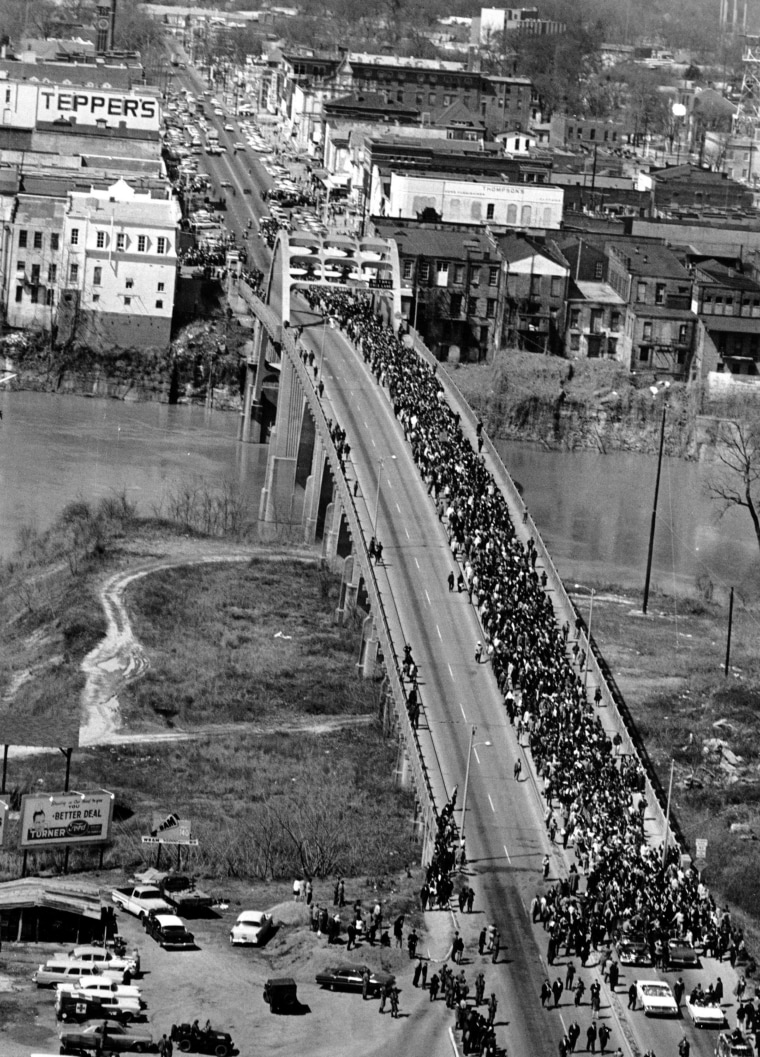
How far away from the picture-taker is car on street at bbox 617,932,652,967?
4531cm

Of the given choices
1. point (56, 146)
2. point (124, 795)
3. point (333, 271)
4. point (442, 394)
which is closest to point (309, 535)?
point (442, 394)

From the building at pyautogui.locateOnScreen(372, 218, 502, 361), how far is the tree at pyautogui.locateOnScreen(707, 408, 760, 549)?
11550 mm

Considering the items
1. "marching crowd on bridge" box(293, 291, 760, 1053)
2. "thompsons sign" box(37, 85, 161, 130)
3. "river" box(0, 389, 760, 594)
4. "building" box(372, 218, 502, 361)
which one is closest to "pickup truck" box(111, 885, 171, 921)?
"marching crowd on bridge" box(293, 291, 760, 1053)

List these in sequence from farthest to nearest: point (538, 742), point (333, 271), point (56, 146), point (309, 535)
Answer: point (56, 146) < point (333, 271) < point (309, 535) < point (538, 742)

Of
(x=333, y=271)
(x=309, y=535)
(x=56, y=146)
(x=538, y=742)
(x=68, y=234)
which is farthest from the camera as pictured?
(x=56, y=146)

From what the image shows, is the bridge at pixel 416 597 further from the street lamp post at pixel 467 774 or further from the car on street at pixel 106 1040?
the car on street at pixel 106 1040

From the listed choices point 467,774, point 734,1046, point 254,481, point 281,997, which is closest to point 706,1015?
point 734,1046

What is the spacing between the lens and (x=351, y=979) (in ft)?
145

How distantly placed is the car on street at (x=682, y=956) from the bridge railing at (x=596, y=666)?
4.82 metres

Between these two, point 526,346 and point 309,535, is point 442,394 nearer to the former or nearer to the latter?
point 309,535

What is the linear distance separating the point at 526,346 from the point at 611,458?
989 centimetres

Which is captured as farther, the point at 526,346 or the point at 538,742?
the point at 526,346

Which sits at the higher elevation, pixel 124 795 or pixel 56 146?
pixel 56 146

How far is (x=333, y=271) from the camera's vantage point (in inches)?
4063
